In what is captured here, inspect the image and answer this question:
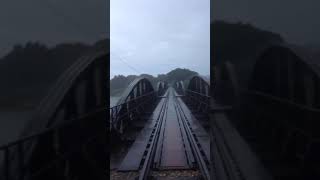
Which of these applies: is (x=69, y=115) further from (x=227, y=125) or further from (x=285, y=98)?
(x=285, y=98)

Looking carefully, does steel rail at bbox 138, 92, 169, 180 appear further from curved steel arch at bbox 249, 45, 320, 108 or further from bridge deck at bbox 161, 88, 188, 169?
curved steel arch at bbox 249, 45, 320, 108

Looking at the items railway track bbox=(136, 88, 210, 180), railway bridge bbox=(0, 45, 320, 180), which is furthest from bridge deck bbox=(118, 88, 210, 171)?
railway bridge bbox=(0, 45, 320, 180)

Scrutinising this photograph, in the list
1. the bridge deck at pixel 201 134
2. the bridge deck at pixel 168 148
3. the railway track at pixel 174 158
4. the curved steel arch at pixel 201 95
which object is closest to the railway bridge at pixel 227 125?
the railway track at pixel 174 158

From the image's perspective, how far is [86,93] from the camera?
300cm

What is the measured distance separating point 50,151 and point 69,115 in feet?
0.98

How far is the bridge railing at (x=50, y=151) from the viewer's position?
80.8 inches

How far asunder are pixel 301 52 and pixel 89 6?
1.56 meters

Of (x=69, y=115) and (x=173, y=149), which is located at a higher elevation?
(x=69, y=115)

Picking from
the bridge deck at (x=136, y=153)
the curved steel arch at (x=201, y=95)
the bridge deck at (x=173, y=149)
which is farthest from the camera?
the curved steel arch at (x=201, y=95)

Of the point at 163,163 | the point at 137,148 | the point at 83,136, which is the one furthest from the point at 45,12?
the point at 137,148

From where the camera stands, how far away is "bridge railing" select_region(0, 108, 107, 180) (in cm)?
205

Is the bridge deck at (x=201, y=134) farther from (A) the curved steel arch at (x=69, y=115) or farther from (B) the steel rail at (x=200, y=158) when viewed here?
(A) the curved steel arch at (x=69, y=115)

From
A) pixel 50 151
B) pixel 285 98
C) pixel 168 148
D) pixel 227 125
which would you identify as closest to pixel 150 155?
pixel 168 148

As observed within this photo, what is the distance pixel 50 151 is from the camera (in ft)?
7.94
